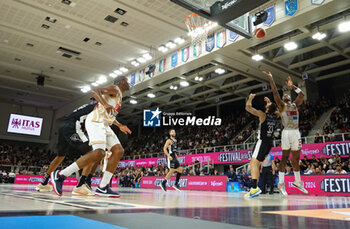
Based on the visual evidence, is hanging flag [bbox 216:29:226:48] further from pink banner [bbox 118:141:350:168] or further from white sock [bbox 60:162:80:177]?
white sock [bbox 60:162:80:177]

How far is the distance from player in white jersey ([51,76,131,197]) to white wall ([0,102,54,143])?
2551 centimetres

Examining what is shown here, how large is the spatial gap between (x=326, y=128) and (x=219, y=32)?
22.7 feet

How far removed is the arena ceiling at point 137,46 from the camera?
33.8ft

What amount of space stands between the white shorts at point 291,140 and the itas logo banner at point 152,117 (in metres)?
20.0

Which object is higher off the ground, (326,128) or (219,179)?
(326,128)

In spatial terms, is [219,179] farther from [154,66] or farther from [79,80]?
[79,80]

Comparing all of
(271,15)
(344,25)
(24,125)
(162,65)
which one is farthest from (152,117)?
(344,25)

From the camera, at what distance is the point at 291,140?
186 inches

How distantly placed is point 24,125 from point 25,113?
57.9 inches

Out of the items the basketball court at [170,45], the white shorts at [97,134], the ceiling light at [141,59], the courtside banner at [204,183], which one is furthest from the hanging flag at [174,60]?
the white shorts at [97,134]

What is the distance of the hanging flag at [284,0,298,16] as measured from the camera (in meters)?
8.97

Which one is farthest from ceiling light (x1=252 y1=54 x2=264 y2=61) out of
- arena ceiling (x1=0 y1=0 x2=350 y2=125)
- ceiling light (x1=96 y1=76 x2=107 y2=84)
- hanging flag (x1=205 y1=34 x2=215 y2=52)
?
ceiling light (x1=96 y1=76 x2=107 y2=84)

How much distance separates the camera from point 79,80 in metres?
18.1

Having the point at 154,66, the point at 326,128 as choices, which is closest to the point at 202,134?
A: the point at 154,66
